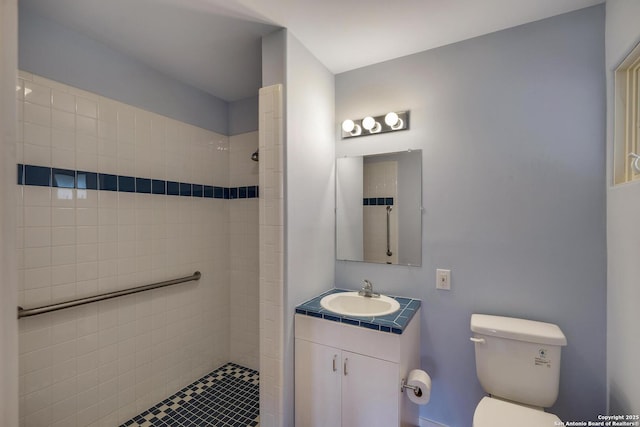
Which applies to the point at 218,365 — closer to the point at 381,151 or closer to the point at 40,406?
the point at 40,406

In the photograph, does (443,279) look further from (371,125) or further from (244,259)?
(244,259)

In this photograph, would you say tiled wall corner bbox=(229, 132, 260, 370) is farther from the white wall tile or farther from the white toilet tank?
the white toilet tank

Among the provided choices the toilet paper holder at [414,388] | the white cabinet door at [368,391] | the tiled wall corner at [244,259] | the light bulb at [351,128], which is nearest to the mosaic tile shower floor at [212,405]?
the tiled wall corner at [244,259]

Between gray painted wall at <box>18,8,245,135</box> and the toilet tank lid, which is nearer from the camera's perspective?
the toilet tank lid

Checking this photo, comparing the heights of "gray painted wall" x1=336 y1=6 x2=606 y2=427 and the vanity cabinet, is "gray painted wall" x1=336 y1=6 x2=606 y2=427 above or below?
above

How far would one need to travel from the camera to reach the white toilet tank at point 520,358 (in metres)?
1.35

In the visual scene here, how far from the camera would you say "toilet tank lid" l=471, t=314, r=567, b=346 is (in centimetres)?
134

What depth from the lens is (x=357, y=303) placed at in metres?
1.90

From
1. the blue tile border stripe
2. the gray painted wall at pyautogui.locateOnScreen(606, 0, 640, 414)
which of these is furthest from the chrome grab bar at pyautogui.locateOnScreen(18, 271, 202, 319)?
the gray painted wall at pyautogui.locateOnScreen(606, 0, 640, 414)

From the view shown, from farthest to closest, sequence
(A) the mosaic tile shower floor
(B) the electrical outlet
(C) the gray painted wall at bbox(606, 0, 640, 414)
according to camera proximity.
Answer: (A) the mosaic tile shower floor < (B) the electrical outlet < (C) the gray painted wall at bbox(606, 0, 640, 414)

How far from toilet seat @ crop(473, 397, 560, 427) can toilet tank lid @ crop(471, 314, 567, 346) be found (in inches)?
12.0

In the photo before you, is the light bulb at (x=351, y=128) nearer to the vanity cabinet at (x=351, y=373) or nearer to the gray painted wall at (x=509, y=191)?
the gray painted wall at (x=509, y=191)

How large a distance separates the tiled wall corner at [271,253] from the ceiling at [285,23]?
1.26 feet

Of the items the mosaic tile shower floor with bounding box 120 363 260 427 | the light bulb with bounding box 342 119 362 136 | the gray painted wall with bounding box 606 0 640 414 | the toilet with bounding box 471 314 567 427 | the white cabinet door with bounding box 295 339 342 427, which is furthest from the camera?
the light bulb with bounding box 342 119 362 136
